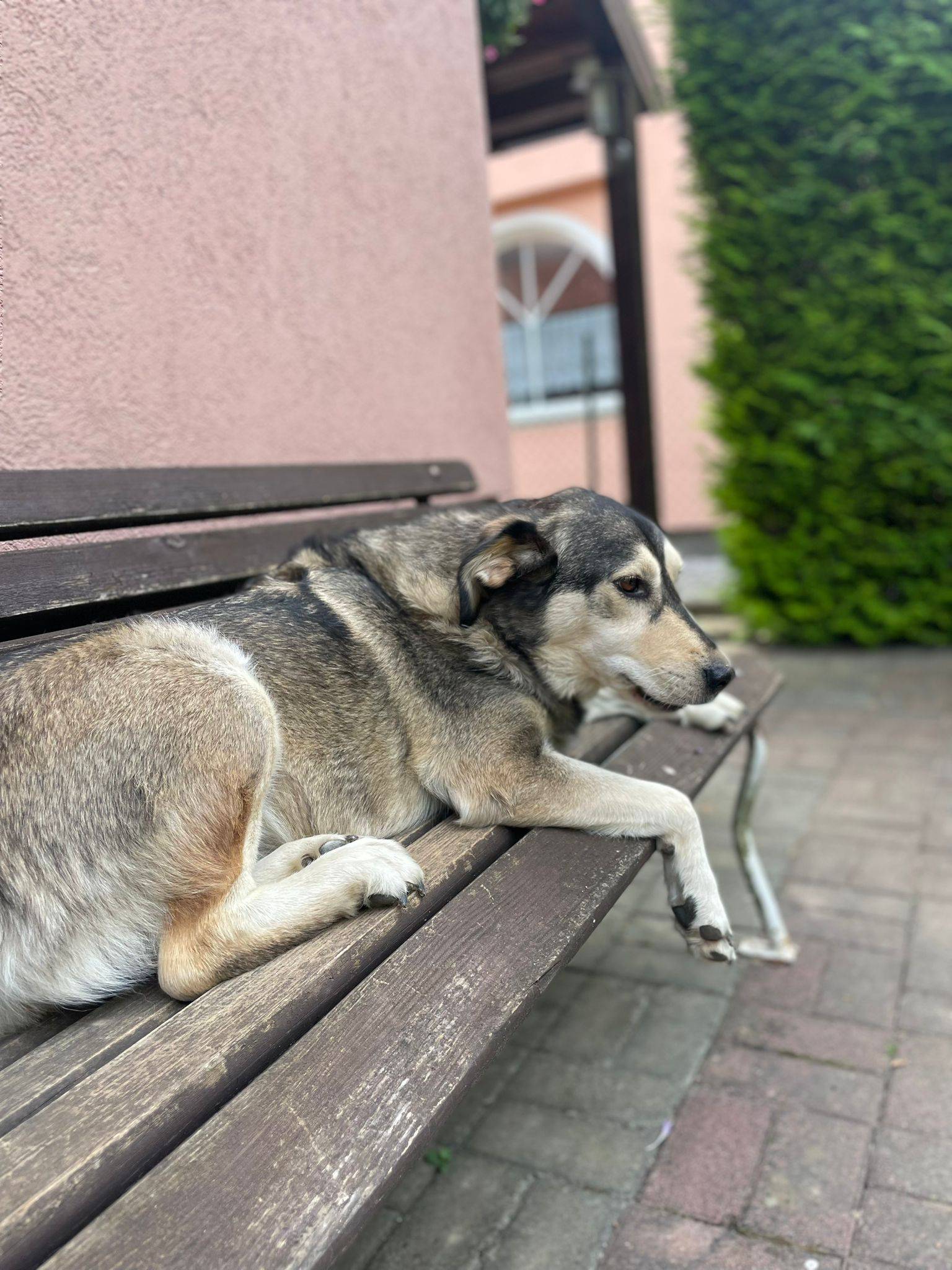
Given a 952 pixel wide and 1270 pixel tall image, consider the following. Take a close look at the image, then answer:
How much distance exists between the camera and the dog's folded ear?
7.05 feet

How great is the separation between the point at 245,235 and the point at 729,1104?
123 inches

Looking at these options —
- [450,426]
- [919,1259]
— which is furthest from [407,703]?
[450,426]

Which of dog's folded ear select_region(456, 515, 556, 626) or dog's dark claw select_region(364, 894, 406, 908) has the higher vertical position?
dog's folded ear select_region(456, 515, 556, 626)

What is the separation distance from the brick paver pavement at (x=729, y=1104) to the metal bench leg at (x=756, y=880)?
0.19 ft

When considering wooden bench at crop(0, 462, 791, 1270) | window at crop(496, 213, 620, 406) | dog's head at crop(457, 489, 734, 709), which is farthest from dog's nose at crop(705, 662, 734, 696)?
window at crop(496, 213, 620, 406)

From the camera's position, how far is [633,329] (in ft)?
24.3

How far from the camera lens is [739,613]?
7703 mm

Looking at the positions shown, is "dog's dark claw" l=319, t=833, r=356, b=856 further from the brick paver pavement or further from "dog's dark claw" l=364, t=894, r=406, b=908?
the brick paver pavement

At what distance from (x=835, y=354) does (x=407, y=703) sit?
5.91 metres

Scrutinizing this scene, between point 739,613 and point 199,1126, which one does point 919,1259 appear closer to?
point 199,1126

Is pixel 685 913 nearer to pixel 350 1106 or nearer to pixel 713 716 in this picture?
pixel 713 716

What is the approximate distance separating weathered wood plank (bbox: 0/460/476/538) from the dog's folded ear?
2.79ft

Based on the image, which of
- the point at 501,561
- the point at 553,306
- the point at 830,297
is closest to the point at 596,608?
the point at 501,561

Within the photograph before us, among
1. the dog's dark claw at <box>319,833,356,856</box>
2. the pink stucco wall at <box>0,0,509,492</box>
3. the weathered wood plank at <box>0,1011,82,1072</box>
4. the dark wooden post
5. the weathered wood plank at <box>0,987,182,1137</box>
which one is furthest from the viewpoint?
the dark wooden post
